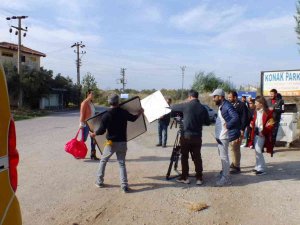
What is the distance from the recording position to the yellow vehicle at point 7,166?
2713mm

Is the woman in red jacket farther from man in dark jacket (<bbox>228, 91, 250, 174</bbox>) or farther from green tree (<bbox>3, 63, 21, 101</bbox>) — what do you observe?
green tree (<bbox>3, 63, 21, 101</bbox>)

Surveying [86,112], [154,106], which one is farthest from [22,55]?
[154,106]

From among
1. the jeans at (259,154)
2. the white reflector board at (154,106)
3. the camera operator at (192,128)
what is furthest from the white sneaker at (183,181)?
the jeans at (259,154)

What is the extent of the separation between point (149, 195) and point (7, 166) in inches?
157

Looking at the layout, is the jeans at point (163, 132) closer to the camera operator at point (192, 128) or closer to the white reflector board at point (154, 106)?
the white reflector board at point (154, 106)

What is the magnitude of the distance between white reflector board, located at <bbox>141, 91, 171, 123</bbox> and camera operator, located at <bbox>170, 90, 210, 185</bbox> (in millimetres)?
835

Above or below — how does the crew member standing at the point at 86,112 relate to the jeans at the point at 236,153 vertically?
above

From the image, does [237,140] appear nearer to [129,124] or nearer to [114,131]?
[129,124]

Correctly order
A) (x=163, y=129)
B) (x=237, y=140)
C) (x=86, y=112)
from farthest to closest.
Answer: (x=163, y=129) < (x=86, y=112) < (x=237, y=140)

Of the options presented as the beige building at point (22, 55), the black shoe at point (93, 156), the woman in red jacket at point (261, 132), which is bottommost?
the black shoe at point (93, 156)

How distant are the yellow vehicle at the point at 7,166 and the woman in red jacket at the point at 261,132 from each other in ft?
20.6

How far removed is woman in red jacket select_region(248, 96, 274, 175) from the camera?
8.20m

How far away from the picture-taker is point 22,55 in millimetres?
54344

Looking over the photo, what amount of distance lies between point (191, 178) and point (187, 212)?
218 cm
